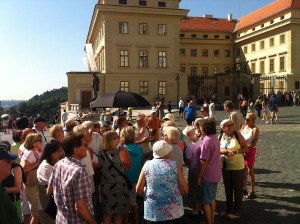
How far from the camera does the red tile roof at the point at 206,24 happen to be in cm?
6125

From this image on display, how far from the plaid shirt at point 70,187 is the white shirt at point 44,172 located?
36.5 inches

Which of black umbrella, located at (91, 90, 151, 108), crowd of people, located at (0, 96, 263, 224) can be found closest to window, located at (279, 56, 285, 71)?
black umbrella, located at (91, 90, 151, 108)

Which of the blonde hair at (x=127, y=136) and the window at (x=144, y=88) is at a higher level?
the window at (x=144, y=88)

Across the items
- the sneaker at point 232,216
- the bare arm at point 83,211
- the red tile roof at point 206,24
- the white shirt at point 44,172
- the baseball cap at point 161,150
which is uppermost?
the red tile roof at point 206,24

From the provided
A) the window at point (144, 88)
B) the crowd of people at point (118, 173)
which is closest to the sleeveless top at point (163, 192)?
the crowd of people at point (118, 173)

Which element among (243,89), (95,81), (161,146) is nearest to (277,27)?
(243,89)

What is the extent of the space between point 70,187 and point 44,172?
134 cm

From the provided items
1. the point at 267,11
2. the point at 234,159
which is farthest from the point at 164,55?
the point at 234,159

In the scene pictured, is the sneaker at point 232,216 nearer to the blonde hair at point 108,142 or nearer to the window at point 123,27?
the blonde hair at point 108,142

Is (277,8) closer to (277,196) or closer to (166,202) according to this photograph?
(277,196)

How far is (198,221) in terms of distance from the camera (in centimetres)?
624

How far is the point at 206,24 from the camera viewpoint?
63188 mm

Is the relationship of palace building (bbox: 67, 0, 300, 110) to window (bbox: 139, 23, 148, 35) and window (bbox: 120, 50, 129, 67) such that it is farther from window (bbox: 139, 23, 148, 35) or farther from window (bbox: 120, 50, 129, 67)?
window (bbox: 120, 50, 129, 67)

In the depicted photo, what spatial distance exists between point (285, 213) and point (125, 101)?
505cm
